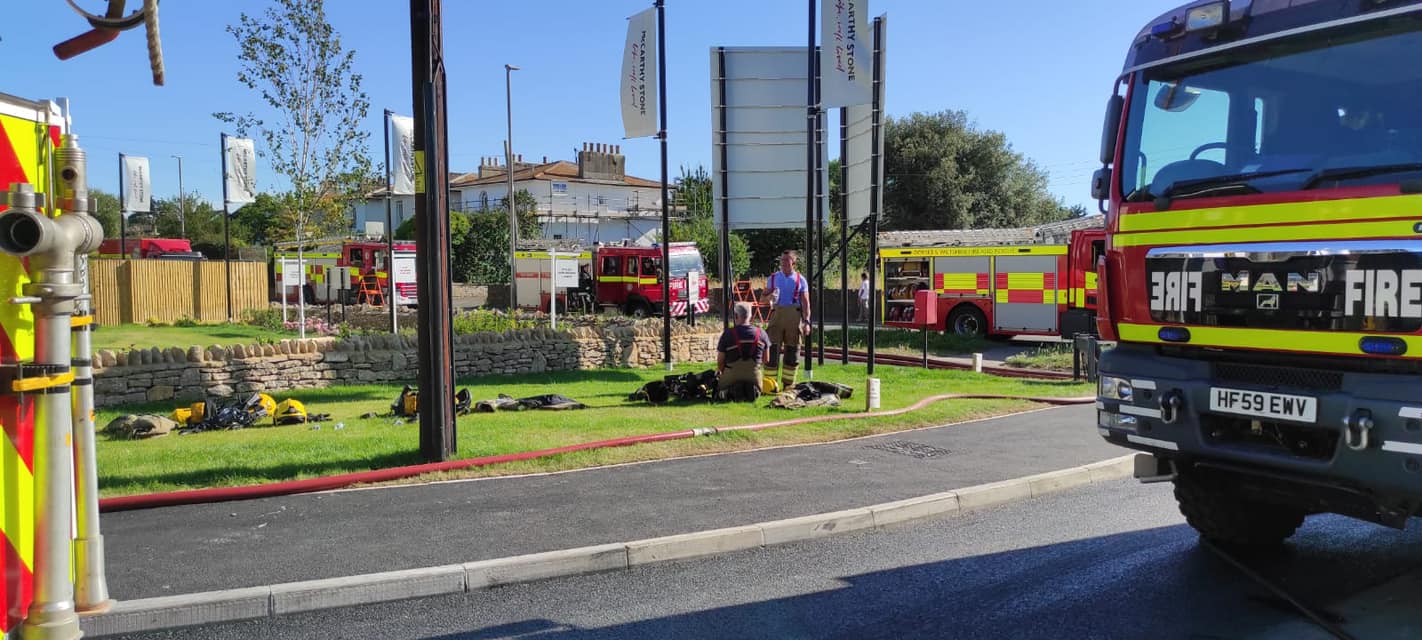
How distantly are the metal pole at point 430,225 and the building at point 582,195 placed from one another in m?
56.5

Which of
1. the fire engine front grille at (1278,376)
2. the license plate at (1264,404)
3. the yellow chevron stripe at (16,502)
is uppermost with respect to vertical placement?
the fire engine front grille at (1278,376)

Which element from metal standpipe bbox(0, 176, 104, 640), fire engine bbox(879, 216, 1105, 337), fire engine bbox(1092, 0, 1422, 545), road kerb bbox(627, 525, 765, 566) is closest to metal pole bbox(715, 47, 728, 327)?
road kerb bbox(627, 525, 765, 566)

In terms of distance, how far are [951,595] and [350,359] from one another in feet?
35.4

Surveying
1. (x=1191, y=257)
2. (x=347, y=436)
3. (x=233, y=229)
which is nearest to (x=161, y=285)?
(x=347, y=436)

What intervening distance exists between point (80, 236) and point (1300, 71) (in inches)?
213

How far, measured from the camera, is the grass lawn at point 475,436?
7.85 metres

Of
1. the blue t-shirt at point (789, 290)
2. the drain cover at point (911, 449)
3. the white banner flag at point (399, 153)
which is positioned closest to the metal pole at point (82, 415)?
the drain cover at point (911, 449)

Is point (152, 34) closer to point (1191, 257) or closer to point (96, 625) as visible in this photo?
point (96, 625)

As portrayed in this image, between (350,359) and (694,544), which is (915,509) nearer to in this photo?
(694,544)

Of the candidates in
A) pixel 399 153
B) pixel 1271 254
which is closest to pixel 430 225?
pixel 1271 254

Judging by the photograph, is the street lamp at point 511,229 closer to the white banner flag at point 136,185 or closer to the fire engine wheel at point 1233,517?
the white banner flag at point 136,185

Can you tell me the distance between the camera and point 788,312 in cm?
1297

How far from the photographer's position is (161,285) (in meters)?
25.4

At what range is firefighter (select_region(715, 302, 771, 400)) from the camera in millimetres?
11672
